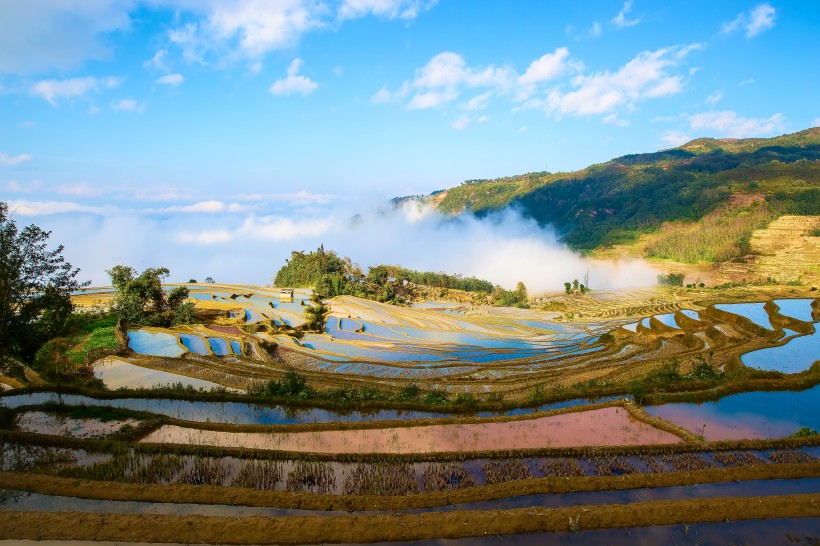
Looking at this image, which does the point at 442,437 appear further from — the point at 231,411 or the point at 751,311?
the point at 751,311

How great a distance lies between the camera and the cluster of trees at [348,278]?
5769 cm

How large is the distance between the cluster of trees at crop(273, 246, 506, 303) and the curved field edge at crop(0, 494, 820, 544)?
4737cm

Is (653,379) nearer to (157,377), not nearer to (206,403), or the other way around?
(206,403)

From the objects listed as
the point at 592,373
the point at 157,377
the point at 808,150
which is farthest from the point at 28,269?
the point at 808,150

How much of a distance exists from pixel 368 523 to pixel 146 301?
31.3 metres

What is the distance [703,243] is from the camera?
96000 mm

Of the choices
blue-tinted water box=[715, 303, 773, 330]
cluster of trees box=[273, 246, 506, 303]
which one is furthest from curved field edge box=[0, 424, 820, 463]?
cluster of trees box=[273, 246, 506, 303]

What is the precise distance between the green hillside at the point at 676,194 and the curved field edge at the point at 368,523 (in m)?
91.0

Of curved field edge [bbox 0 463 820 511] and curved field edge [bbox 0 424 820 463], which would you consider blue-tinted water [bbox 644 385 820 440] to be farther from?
curved field edge [bbox 0 463 820 511]

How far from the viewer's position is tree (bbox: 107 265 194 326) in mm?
33250

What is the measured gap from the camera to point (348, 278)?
2436 inches

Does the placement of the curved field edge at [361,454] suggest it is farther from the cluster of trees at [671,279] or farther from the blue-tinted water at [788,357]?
the cluster of trees at [671,279]

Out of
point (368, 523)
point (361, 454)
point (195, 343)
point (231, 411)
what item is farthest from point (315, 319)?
point (368, 523)

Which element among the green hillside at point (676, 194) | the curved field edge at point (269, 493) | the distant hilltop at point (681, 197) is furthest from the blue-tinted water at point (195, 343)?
the green hillside at point (676, 194)
